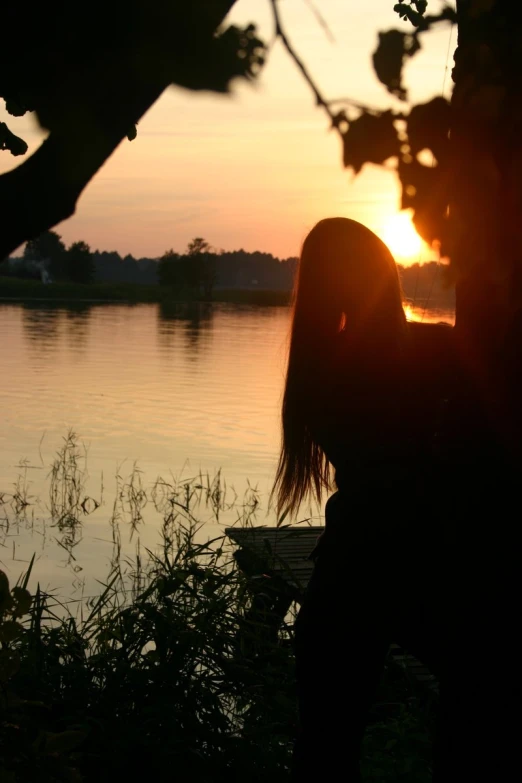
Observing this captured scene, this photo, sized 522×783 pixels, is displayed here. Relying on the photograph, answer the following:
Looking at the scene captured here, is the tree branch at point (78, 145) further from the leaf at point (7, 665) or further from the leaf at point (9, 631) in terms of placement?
the leaf at point (7, 665)

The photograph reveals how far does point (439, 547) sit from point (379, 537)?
178 mm

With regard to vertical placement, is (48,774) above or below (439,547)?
below

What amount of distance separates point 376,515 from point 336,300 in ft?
2.29

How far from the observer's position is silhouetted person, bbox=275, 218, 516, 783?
103 inches

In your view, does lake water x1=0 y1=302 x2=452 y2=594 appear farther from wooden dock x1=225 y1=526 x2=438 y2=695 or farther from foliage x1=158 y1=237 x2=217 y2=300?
foliage x1=158 y1=237 x2=217 y2=300

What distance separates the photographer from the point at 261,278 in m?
152

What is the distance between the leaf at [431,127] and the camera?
2.37 metres

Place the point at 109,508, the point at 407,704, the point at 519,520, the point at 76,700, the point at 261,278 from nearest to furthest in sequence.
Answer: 1. the point at 519,520
2. the point at 76,700
3. the point at 407,704
4. the point at 109,508
5. the point at 261,278

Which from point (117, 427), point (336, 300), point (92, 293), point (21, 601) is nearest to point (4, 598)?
point (21, 601)

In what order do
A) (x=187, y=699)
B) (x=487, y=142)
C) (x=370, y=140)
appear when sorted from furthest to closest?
(x=187, y=699)
(x=370, y=140)
(x=487, y=142)

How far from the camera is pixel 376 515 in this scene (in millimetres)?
2783

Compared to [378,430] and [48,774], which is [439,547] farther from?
[48,774]

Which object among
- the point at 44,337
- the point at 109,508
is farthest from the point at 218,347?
the point at 109,508

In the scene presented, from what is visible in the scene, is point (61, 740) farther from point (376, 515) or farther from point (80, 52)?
point (80, 52)
